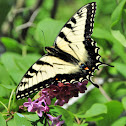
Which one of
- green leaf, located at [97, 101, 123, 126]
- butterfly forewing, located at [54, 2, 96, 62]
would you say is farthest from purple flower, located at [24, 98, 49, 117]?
green leaf, located at [97, 101, 123, 126]

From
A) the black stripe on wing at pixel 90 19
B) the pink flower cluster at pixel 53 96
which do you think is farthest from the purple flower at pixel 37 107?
the black stripe on wing at pixel 90 19

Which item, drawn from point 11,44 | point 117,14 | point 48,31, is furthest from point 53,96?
point 11,44

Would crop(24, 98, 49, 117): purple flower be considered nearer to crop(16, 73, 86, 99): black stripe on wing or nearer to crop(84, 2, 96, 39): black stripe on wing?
crop(16, 73, 86, 99): black stripe on wing

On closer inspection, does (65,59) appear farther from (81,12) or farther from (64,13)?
(64,13)

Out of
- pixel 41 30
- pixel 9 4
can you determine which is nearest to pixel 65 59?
pixel 41 30

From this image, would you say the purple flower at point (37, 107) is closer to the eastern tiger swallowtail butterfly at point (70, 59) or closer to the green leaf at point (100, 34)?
the eastern tiger swallowtail butterfly at point (70, 59)

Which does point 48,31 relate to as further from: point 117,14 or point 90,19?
point 117,14
